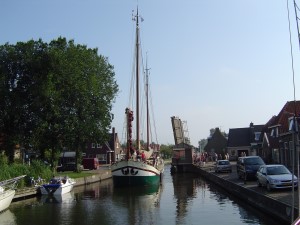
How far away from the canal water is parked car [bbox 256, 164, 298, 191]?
2.02 metres

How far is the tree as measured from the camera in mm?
49875

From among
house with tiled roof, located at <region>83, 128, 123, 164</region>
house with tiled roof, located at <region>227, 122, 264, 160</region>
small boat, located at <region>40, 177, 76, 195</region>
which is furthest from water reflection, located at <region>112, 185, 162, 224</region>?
house with tiled roof, located at <region>83, 128, 123, 164</region>

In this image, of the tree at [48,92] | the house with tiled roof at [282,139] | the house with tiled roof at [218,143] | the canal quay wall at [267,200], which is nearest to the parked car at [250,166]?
the canal quay wall at [267,200]

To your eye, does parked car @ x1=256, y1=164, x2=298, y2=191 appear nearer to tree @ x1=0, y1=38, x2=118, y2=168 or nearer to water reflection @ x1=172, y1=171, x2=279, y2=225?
water reflection @ x1=172, y1=171, x2=279, y2=225

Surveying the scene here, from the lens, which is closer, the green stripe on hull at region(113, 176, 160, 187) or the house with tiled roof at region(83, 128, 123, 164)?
the green stripe on hull at region(113, 176, 160, 187)

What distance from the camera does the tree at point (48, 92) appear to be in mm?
49875

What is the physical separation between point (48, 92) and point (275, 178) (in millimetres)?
30686

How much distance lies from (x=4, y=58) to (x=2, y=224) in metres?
31.8

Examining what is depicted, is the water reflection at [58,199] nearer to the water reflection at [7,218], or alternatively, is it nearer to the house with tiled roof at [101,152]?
the water reflection at [7,218]

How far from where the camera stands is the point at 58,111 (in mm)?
50719

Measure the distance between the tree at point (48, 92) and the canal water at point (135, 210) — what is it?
52.7 feet

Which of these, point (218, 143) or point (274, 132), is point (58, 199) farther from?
point (218, 143)

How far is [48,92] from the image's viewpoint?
48.5m

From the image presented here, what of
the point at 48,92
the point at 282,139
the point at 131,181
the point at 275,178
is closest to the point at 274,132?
the point at 282,139
